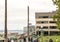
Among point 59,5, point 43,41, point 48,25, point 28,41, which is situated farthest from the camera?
point 48,25

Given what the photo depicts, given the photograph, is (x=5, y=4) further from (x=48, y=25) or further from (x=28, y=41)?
(x=48, y=25)

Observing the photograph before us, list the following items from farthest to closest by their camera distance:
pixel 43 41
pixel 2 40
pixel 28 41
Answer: pixel 28 41 < pixel 43 41 < pixel 2 40

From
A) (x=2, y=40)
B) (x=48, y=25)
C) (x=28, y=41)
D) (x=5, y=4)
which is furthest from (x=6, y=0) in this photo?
(x=48, y=25)

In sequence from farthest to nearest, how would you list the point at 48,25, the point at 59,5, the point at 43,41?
1. the point at 48,25
2. the point at 43,41
3. the point at 59,5

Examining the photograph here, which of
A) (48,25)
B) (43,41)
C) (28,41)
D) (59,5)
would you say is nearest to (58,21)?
(59,5)

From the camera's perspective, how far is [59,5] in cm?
1945

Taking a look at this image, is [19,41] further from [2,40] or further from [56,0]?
Answer: [56,0]

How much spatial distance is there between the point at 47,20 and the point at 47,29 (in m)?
4.79

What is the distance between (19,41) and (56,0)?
57.5ft

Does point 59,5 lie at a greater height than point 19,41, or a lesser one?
greater

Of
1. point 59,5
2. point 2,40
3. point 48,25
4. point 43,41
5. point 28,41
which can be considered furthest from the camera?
point 48,25

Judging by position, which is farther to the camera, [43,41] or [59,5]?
[43,41]

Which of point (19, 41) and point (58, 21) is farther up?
point (58, 21)

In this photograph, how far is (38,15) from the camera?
13825cm
